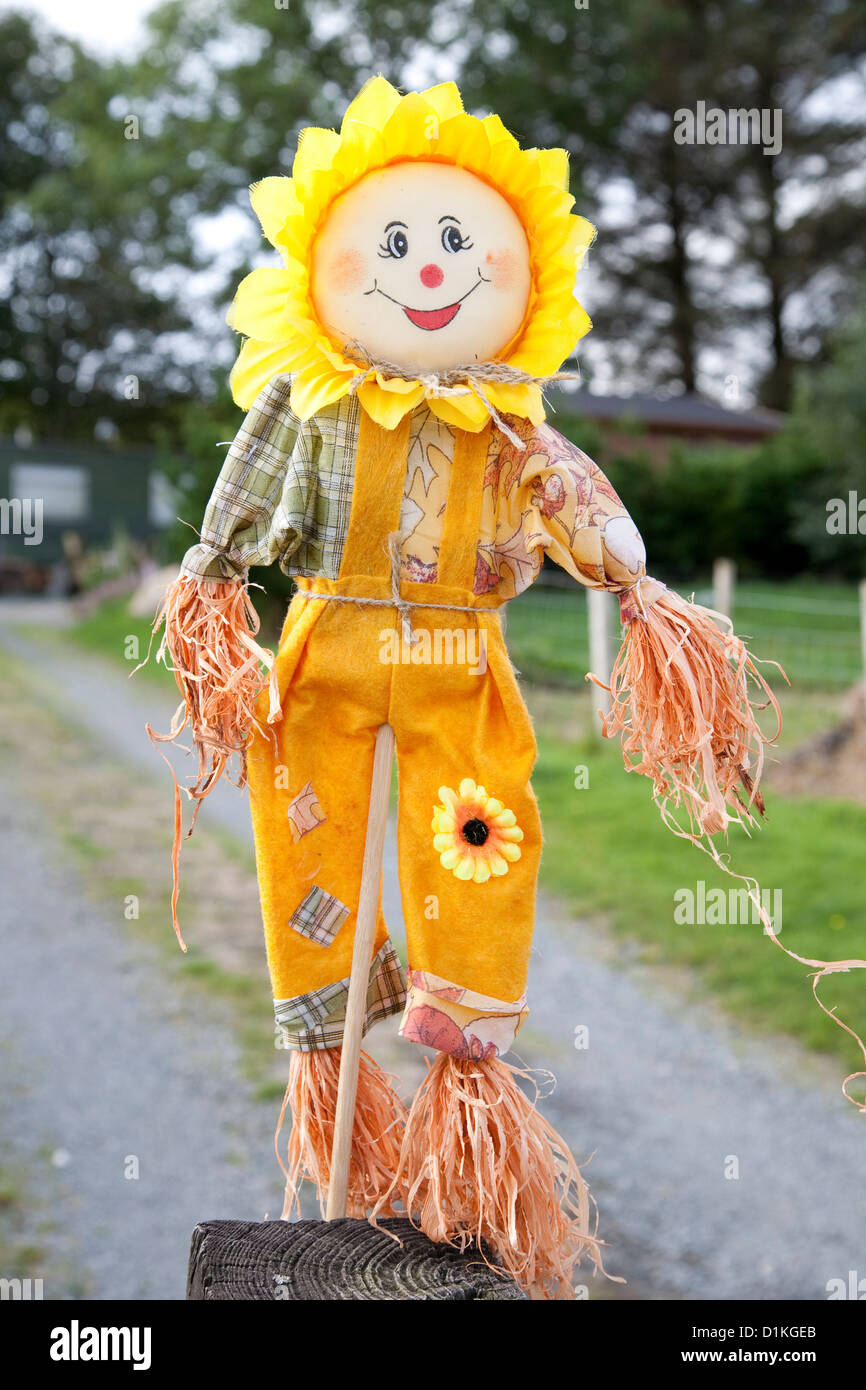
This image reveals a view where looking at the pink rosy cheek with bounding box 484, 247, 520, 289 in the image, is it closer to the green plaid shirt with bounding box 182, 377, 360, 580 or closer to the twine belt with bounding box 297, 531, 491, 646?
the green plaid shirt with bounding box 182, 377, 360, 580

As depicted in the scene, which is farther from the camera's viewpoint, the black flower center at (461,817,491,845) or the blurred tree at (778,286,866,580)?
the blurred tree at (778,286,866,580)

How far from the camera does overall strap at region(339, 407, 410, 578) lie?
1.73 metres

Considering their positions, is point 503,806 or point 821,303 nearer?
point 503,806

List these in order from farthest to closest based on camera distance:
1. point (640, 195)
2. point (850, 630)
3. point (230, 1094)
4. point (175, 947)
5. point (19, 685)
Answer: point (640, 195), point (19, 685), point (850, 630), point (175, 947), point (230, 1094)

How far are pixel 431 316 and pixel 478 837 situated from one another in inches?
29.9

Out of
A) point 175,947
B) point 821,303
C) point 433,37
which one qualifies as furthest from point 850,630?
point 821,303

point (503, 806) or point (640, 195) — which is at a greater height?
point (640, 195)

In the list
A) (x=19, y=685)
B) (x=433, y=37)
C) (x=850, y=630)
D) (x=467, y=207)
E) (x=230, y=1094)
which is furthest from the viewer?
(x=433, y=37)

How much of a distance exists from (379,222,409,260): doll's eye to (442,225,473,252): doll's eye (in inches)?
2.2

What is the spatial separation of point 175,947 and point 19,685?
6478 mm

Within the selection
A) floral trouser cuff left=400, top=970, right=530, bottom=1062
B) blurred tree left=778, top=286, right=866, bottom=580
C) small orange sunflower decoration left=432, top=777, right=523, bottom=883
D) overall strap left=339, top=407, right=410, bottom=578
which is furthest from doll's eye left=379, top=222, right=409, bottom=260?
blurred tree left=778, top=286, right=866, bottom=580

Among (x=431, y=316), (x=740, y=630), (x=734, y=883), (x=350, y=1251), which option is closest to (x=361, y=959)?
(x=350, y=1251)
